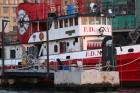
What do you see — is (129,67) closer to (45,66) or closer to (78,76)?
(78,76)

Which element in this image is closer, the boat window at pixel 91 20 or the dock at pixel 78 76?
the dock at pixel 78 76

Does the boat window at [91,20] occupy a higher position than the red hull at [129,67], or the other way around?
the boat window at [91,20]

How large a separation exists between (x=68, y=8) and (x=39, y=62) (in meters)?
5.46

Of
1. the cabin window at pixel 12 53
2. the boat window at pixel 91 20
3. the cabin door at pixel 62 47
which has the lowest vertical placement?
the cabin window at pixel 12 53

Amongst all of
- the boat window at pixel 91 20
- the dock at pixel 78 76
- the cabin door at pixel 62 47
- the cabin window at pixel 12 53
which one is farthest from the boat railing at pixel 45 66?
the boat window at pixel 91 20

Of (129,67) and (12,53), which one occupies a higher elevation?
(12,53)

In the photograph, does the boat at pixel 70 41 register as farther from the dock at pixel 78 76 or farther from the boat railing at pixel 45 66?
the dock at pixel 78 76

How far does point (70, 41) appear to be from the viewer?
46406 mm

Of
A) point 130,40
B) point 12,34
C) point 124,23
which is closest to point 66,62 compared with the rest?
point 130,40

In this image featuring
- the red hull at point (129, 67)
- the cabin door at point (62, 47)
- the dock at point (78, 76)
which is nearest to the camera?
the dock at point (78, 76)

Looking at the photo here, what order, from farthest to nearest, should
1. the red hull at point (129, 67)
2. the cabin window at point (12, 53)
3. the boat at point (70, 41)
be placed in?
the cabin window at point (12, 53) → the boat at point (70, 41) → the red hull at point (129, 67)

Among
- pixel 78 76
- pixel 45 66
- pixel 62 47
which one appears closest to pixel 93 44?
pixel 62 47

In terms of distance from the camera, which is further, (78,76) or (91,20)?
(91,20)

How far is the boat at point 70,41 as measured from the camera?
4238 cm
